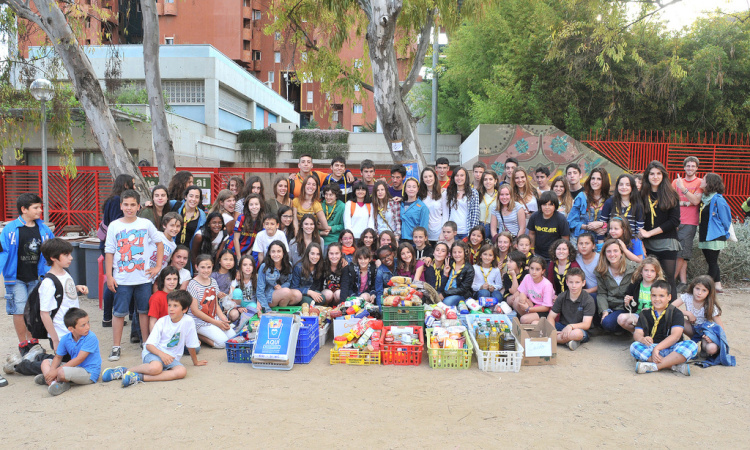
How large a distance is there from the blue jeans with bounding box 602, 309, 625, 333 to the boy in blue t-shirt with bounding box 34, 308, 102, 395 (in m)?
5.20

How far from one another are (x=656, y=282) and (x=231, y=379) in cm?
423

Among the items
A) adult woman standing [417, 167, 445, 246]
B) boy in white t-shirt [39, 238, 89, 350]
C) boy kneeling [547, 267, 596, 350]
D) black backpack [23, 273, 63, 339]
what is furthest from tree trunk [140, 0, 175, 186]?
boy kneeling [547, 267, 596, 350]

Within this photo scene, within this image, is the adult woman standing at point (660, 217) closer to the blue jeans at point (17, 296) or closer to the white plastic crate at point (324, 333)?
the white plastic crate at point (324, 333)

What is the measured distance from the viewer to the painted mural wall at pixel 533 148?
44.2ft

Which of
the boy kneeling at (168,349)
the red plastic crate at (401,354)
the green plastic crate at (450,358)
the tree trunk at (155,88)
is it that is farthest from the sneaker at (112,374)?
the tree trunk at (155,88)

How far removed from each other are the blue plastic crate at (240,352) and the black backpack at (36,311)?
1584 millimetres

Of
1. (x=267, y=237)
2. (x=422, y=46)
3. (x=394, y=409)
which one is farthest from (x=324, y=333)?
(x=422, y=46)

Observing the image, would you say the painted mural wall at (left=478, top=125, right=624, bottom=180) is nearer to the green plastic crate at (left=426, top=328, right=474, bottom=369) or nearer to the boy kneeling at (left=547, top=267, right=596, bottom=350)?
the boy kneeling at (left=547, top=267, right=596, bottom=350)

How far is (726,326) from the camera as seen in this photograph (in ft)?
21.6

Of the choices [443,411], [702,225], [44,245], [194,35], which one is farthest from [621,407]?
[194,35]

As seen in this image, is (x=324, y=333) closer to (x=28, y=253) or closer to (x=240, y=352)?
(x=240, y=352)

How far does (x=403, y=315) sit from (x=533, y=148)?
954 cm

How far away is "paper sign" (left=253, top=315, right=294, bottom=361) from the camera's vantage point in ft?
16.0

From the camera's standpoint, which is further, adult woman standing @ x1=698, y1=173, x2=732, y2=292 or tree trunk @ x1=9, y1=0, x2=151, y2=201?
tree trunk @ x1=9, y1=0, x2=151, y2=201
